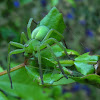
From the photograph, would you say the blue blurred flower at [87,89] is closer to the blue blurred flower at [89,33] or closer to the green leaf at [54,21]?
the blue blurred flower at [89,33]

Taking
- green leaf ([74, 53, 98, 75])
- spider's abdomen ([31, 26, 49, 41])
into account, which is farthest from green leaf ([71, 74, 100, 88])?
spider's abdomen ([31, 26, 49, 41])

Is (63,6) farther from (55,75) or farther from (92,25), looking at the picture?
(55,75)

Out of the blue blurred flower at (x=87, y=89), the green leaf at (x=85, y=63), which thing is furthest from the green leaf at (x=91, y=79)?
the blue blurred flower at (x=87, y=89)

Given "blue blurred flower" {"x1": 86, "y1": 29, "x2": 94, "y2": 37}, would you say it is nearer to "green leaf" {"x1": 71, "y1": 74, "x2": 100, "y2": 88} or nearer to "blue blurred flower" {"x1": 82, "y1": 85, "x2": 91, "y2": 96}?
"blue blurred flower" {"x1": 82, "y1": 85, "x2": 91, "y2": 96}

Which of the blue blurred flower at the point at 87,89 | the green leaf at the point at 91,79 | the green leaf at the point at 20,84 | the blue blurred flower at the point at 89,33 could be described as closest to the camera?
the green leaf at the point at 91,79

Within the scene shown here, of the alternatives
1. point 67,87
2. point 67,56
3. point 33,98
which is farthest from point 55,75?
point 67,87
